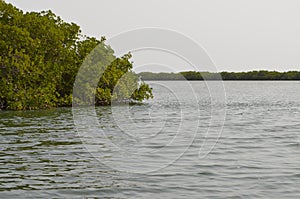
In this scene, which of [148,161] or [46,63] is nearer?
[148,161]

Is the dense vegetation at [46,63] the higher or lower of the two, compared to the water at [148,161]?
higher

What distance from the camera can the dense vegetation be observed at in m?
39.0

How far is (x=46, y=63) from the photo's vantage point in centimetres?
4284

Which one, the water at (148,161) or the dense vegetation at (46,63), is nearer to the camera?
the water at (148,161)

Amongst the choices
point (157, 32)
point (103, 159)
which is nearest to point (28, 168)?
point (103, 159)

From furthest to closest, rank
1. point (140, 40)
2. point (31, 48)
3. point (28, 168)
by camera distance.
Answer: point (31, 48), point (140, 40), point (28, 168)

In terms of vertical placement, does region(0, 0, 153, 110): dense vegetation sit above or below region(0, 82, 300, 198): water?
above

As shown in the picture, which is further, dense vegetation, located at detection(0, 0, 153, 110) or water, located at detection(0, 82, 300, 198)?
dense vegetation, located at detection(0, 0, 153, 110)

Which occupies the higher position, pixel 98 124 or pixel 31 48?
pixel 31 48

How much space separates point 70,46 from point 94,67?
4150 millimetres

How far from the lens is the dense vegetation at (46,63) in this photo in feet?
128

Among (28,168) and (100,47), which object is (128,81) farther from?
(28,168)

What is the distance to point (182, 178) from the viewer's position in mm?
13695

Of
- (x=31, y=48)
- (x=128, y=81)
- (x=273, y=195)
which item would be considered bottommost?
(x=273, y=195)
